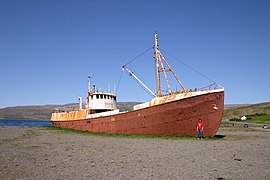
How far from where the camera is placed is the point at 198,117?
23.8m

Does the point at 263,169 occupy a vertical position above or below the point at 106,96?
below

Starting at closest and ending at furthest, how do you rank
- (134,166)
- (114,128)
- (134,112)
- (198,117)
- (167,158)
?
(134,166), (167,158), (198,117), (134,112), (114,128)

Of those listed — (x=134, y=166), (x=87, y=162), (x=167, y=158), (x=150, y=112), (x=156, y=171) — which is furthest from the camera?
(x=150, y=112)

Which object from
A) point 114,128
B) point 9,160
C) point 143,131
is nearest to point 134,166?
point 9,160

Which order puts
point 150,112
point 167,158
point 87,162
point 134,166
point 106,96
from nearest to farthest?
1. point 134,166
2. point 87,162
3. point 167,158
4. point 150,112
5. point 106,96

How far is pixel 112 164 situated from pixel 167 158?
2759 millimetres

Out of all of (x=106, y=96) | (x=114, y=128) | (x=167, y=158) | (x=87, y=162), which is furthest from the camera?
(x=106, y=96)

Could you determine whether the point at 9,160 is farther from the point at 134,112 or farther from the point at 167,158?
the point at 134,112

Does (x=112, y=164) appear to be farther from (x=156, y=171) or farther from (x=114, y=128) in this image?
(x=114, y=128)

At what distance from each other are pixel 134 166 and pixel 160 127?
15057 millimetres

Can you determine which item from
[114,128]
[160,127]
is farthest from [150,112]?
[114,128]

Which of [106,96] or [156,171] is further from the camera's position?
[106,96]

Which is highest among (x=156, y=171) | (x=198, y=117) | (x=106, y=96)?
(x=106, y=96)

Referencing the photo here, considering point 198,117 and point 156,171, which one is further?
point 198,117
